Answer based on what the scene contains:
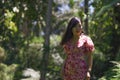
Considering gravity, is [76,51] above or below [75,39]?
below

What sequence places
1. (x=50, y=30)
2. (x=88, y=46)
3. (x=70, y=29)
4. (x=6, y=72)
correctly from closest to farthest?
1. (x=88, y=46)
2. (x=70, y=29)
3. (x=50, y=30)
4. (x=6, y=72)

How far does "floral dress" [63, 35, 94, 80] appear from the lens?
23.1 ft

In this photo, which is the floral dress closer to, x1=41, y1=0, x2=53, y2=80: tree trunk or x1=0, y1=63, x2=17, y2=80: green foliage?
x1=41, y1=0, x2=53, y2=80: tree trunk

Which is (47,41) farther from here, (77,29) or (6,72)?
(77,29)

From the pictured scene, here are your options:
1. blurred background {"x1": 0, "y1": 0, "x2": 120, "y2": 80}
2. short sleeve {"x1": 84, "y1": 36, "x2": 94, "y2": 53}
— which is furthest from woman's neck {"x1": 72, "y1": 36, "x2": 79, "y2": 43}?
blurred background {"x1": 0, "y1": 0, "x2": 120, "y2": 80}

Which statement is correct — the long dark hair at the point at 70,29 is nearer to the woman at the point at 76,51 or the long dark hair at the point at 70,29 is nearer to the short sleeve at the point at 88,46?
the woman at the point at 76,51

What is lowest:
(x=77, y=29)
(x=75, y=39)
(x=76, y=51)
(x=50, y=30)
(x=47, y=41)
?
(x=76, y=51)

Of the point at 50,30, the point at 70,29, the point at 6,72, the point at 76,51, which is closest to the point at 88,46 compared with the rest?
the point at 76,51

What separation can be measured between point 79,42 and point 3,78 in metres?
6.27

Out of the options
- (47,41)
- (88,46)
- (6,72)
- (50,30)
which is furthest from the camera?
(6,72)

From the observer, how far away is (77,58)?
714 cm

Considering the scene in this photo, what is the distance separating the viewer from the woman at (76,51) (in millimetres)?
7023

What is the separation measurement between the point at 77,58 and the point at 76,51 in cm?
11

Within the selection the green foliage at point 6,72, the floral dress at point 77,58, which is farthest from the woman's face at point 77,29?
the green foliage at point 6,72
